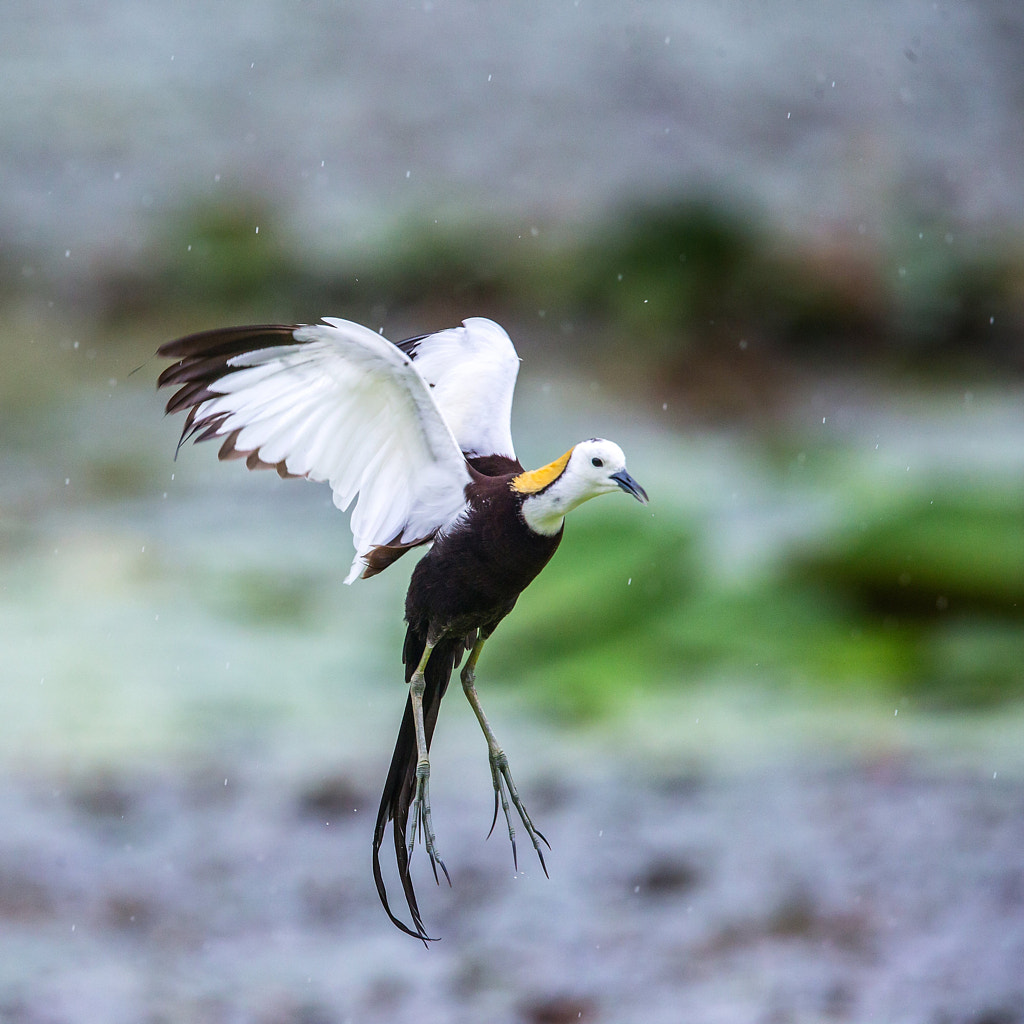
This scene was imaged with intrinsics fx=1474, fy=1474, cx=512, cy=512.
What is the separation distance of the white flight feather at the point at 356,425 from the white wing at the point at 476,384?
243 mm

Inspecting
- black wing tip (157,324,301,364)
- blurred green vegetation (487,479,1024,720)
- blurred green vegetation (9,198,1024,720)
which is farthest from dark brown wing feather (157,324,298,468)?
blurred green vegetation (9,198,1024,720)

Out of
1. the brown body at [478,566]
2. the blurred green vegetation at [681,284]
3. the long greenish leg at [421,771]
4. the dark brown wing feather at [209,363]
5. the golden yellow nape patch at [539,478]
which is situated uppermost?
the blurred green vegetation at [681,284]

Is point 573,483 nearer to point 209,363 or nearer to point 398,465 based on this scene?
point 398,465

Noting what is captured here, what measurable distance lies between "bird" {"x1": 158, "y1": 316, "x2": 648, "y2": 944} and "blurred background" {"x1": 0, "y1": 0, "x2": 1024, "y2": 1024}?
13.0 ft

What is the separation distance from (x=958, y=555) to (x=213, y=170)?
5555mm

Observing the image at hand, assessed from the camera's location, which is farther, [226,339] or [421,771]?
[421,771]

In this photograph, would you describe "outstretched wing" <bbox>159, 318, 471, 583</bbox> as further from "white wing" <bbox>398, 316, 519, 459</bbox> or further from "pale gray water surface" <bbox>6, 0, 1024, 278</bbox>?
"pale gray water surface" <bbox>6, 0, 1024, 278</bbox>

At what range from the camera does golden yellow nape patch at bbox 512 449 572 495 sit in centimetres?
204

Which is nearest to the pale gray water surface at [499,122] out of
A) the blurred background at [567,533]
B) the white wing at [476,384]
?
the blurred background at [567,533]

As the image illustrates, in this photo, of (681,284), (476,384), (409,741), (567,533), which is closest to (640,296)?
(681,284)

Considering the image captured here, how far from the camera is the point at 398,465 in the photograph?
7.41 feet

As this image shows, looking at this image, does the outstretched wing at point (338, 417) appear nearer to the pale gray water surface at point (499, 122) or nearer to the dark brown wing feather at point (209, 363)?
the dark brown wing feather at point (209, 363)

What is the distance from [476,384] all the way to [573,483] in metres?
0.56

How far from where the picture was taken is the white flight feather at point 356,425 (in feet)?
6.91
